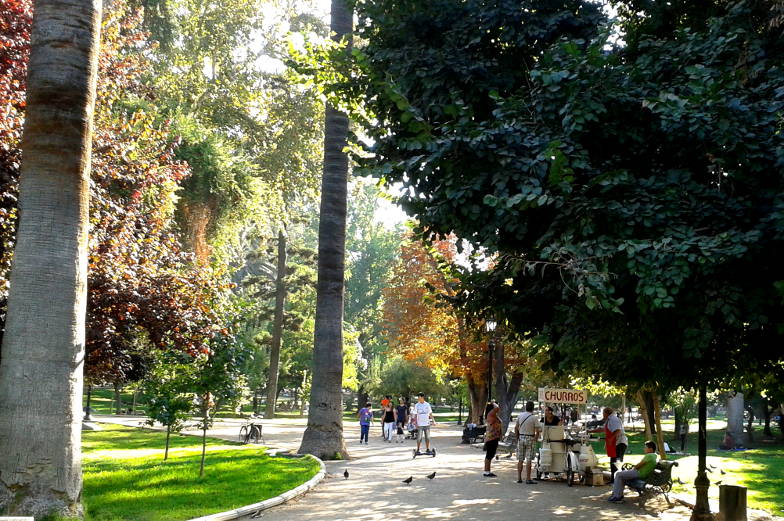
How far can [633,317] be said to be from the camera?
8.17 m

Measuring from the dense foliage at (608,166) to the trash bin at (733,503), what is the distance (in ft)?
6.68

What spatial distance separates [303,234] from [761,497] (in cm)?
6630

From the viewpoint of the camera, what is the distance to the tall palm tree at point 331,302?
17406 mm

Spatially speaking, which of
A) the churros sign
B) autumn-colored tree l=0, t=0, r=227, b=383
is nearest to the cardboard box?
the churros sign

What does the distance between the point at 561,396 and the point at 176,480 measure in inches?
345

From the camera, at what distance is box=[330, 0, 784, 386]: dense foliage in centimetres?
698

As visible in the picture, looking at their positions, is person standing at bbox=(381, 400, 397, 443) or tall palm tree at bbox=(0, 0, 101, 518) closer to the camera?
tall palm tree at bbox=(0, 0, 101, 518)

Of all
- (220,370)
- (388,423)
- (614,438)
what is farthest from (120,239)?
(388,423)

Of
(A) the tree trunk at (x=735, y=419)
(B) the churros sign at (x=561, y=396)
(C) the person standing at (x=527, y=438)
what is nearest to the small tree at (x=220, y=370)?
(C) the person standing at (x=527, y=438)

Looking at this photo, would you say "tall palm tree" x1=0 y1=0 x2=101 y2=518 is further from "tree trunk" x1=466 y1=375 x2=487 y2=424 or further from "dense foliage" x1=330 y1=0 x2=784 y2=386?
"tree trunk" x1=466 y1=375 x2=487 y2=424

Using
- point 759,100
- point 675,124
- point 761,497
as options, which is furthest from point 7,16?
point 761,497

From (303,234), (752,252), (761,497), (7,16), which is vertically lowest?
(761,497)

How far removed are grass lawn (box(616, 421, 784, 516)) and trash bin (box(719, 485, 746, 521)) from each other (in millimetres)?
3185

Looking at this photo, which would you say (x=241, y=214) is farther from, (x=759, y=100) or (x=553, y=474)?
(x=759, y=100)
